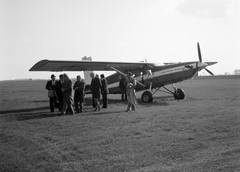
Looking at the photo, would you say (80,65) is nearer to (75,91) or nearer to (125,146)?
(75,91)

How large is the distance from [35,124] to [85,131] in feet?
8.54

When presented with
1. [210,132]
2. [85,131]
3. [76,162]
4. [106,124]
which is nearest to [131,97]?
[106,124]

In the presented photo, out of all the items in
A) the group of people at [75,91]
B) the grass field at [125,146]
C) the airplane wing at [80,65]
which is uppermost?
the airplane wing at [80,65]

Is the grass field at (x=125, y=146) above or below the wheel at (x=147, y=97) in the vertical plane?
below

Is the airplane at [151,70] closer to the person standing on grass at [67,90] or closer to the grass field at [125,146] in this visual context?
the person standing on grass at [67,90]

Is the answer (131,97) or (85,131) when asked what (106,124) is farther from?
(131,97)

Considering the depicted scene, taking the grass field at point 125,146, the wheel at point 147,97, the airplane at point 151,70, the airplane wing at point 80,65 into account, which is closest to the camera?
the grass field at point 125,146

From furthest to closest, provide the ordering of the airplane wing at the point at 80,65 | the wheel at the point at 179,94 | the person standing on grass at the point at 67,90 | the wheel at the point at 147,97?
the wheel at the point at 179,94 → the wheel at the point at 147,97 → the airplane wing at the point at 80,65 → the person standing on grass at the point at 67,90

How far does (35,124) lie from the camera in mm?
9023

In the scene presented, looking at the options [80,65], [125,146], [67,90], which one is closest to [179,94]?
[80,65]

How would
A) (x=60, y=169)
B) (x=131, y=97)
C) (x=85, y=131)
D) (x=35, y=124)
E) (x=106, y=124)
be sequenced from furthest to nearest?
1. (x=131, y=97)
2. (x=35, y=124)
3. (x=106, y=124)
4. (x=85, y=131)
5. (x=60, y=169)

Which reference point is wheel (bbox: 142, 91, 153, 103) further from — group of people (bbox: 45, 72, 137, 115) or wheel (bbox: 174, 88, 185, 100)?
group of people (bbox: 45, 72, 137, 115)

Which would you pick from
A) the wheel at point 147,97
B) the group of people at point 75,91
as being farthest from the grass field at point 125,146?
the wheel at point 147,97

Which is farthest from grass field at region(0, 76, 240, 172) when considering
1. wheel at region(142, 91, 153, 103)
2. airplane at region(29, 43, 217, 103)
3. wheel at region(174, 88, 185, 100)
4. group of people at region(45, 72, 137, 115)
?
wheel at region(174, 88, 185, 100)
